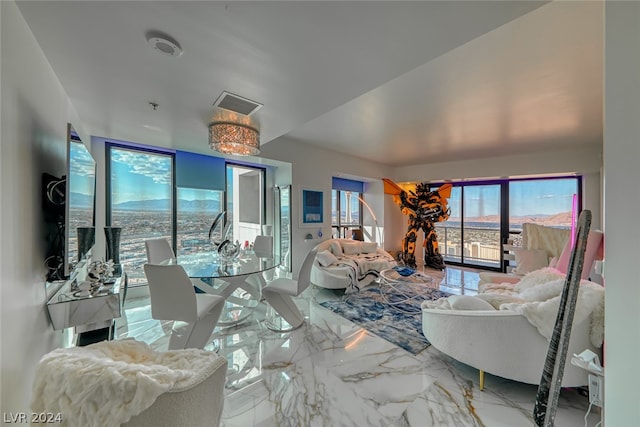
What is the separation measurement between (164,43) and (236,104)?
31.9 inches

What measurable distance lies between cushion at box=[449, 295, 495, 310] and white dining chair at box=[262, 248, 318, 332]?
1473mm

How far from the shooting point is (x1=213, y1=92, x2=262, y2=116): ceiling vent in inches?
78.2

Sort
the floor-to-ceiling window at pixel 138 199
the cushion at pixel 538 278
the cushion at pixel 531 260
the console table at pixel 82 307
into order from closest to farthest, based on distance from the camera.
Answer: the console table at pixel 82 307, the cushion at pixel 538 278, the floor-to-ceiling window at pixel 138 199, the cushion at pixel 531 260

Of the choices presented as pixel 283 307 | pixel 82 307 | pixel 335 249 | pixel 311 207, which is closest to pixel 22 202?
pixel 82 307

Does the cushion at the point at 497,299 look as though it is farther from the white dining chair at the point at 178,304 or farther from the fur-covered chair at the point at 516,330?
the white dining chair at the point at 178,304

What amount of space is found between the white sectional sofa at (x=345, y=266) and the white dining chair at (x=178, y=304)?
73.9 inches

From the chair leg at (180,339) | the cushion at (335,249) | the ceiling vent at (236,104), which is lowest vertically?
the chair leg at (180,339)

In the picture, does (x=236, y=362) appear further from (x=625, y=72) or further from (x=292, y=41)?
(x=625, y=72)

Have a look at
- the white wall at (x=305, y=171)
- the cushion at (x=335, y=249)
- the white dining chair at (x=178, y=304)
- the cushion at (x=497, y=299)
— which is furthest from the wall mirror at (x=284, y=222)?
the cushion at (x=497, y=299)

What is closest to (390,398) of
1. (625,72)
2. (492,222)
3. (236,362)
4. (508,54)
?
(236,362)

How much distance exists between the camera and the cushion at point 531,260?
3.62 metres

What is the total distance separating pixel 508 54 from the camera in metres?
1.75

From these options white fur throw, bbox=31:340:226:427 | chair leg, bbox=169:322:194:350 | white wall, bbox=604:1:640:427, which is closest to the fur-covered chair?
white wall, bbox=604:1:640:427

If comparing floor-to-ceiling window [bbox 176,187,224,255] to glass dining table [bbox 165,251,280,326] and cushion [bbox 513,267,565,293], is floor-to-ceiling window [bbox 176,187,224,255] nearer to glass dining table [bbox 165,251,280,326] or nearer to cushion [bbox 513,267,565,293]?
glass dining table [bbox 165,251,280,326]
